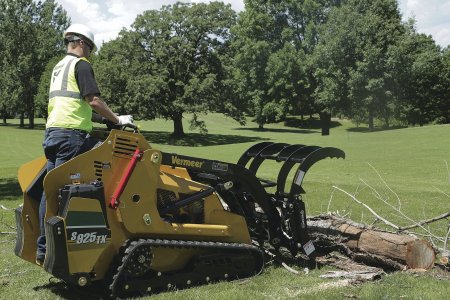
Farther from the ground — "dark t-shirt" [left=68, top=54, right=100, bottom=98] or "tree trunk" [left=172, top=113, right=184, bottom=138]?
"dark t-shirt" [left=68, top=54, right=100, bottom=98]

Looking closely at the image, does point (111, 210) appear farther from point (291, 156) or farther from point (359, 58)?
point (359, 58)

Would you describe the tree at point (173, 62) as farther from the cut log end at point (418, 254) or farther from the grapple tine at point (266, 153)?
the cut log end at point (418, 254)

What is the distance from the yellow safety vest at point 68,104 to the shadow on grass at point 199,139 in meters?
37.9

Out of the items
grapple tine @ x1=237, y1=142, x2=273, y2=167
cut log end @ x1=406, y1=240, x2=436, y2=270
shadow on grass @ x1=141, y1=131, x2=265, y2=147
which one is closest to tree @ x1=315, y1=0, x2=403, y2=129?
shadow on grass @ x1=141, y1=131, x2=265, y2=147

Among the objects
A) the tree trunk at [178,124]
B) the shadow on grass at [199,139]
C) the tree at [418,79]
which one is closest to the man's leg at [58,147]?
the shadow on grass at [199,139]

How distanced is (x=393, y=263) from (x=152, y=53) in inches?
1683

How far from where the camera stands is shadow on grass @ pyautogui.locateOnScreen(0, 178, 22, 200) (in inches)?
530

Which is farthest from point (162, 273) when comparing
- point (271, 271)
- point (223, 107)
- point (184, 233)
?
point (223, 107)

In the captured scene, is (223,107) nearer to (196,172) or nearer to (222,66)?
(222,66)

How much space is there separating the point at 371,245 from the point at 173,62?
41.1 meters

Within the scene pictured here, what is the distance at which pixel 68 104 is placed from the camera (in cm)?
518

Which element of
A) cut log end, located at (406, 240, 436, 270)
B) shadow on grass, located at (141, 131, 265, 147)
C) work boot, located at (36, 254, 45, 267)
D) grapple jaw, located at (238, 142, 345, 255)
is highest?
grapple jaw, located at (238, 142, 345, 255)

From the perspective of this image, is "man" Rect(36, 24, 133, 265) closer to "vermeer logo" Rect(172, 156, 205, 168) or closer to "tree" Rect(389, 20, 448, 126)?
"vermeer logo" Rect(172, 156, 205, 168)

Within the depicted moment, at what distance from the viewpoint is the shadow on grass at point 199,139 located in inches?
1753
